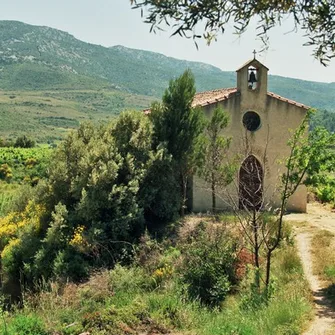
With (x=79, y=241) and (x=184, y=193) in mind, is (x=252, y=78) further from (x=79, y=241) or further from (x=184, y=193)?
(x=79, y=241)

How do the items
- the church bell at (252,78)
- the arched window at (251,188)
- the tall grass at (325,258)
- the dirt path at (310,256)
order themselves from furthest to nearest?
the church bell at (252,78) < the tall grass at (325,258) < the arched window at (251,188) < the dirt path at (310,256)

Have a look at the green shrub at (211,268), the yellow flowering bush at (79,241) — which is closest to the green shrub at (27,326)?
the green shrub at (211,268)

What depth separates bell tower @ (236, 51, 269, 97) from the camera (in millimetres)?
21719

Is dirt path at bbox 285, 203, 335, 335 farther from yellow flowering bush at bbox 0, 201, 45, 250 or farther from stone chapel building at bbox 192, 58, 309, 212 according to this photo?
yellow flowering bush at bbox 0, 201, 45, 250

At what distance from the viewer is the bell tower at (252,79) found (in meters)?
21.7

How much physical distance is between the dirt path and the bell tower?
631 cm

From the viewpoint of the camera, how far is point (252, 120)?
72.4 feet

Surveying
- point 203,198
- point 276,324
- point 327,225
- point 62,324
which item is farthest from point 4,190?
point 276,324

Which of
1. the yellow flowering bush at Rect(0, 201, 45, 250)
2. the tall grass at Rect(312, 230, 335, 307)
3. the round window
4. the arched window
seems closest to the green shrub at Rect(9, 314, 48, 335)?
the arched window

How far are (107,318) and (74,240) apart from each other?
671 cm

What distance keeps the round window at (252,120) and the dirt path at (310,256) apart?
4.66 m

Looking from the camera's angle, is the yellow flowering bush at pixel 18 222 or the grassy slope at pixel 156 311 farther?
the yellow flowering bush at pixel 18 222

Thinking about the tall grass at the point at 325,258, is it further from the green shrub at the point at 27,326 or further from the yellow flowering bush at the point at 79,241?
the yellow flowering bush at the point at 79,241

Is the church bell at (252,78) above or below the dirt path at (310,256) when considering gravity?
above
